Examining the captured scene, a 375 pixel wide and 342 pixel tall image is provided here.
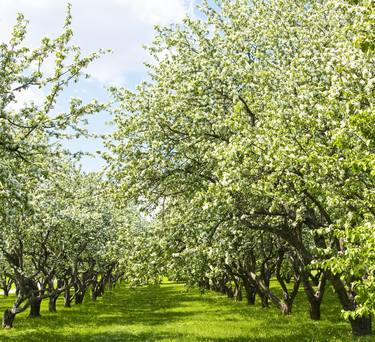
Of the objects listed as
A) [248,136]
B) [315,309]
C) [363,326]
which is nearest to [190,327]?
[315,309]

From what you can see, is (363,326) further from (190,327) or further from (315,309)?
(190,327)

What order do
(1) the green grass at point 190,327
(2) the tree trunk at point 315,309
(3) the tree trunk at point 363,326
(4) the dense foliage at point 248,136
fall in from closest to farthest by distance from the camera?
1. (4) the dense foliage at point 248,136
2. (3) the tree trunk at point 363,326
3. (1) the green grass at point 190,327
4. (2) the tree trunk at point 315,309

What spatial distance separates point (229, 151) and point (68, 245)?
2327 cm

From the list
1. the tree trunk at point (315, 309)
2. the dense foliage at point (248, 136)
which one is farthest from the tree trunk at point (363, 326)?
the tree trunk at point (315, 309)

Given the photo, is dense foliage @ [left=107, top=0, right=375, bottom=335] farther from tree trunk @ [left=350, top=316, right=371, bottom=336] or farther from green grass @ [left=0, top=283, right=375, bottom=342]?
green grass @ [left=0, top=283, right=375, bottom=342]

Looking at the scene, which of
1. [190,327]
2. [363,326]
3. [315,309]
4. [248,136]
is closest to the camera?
[248,136]

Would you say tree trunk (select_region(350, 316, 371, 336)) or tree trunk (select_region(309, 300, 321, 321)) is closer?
tree trunk (select_region(350, 316, 371, 336))

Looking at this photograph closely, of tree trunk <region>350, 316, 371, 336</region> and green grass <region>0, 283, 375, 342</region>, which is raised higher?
tree trunk <region>350, 316, 371, 336</region>

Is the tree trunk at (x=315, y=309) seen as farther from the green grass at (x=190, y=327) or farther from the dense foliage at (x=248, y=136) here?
the dense foliage at (x=248, y=136)

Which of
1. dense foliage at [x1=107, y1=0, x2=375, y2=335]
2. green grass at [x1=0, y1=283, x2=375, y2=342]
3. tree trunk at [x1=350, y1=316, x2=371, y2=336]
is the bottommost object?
green grass at [x1=0, y1=283, x2=375, y2=342]

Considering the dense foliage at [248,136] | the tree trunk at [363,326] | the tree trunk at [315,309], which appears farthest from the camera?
the tree trunk at [315,309]

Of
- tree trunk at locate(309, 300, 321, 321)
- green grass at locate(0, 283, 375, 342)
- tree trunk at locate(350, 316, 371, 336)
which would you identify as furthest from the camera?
tree trunk at locate(309, 300, 321, 321)

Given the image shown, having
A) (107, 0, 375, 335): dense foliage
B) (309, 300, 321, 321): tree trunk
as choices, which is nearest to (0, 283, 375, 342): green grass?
(309, 300, 321, 321): tree trunk

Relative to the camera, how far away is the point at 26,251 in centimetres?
3394
